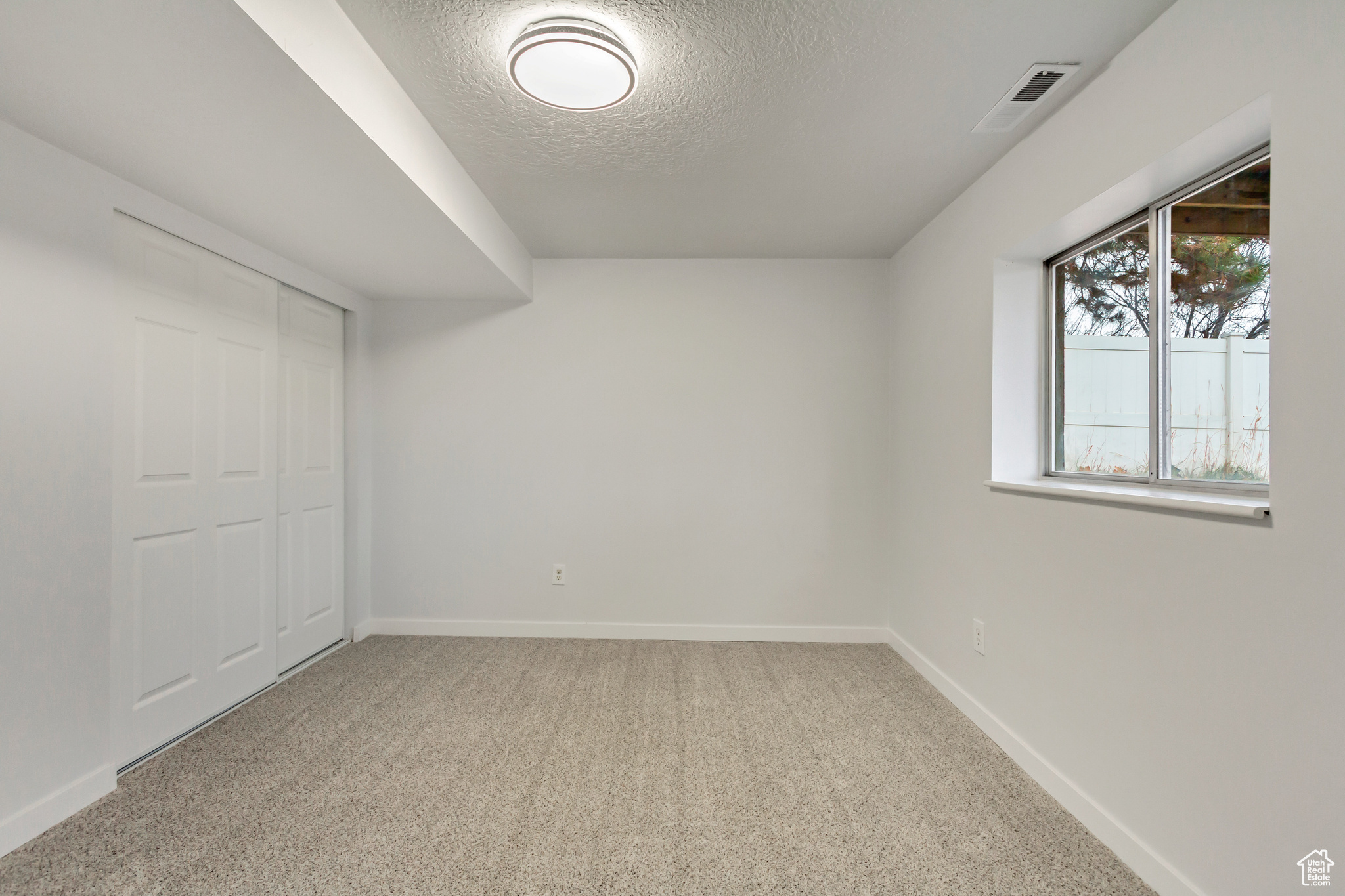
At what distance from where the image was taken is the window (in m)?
1.54

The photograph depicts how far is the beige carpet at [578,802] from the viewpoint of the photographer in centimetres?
154

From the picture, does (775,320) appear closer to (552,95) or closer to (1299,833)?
(552,95)

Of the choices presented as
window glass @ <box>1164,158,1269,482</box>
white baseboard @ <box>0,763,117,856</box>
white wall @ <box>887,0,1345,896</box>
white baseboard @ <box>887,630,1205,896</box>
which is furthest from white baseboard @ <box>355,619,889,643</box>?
window glass @ <box>1164,158,1269,482</box>

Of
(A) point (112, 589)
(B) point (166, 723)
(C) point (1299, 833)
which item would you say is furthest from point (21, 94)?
(C) point (1299, 833)

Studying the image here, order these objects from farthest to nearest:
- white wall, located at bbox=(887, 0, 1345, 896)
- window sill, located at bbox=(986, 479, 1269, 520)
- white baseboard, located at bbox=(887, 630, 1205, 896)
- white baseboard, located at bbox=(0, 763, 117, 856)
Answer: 1. white baseboard, located at bbox=(0, 763, 117, 856)
2. white baseboard, located at bbox=(887, 630, 1205, 896)
3. window sill, located at bbox=(986, 479, 1269, 520)
4. white wall, located at bbox=(887, 0, 1345, 896)

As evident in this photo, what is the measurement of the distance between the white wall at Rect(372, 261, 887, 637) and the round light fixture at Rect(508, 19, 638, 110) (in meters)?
1.82

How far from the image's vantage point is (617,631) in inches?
140

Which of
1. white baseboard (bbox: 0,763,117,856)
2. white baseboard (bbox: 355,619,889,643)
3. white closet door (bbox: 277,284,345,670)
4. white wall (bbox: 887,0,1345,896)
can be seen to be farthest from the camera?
white baseboard (bbox: 355,619,889,643)

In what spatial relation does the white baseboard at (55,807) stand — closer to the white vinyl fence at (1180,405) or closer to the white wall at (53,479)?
the white wall at (53,479)

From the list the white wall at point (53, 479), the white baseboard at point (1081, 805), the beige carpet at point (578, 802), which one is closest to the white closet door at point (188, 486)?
the white wall at point (53, 479)

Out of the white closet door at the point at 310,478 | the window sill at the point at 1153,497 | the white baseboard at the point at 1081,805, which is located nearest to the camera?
the window sill at the point at 1153,497

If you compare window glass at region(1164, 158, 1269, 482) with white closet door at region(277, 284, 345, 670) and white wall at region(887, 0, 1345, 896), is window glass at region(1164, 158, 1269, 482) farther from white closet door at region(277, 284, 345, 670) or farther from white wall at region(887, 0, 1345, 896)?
white closet door at region(277, 284, 345, 670)

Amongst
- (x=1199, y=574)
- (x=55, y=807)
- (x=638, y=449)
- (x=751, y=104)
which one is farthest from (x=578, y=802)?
(x=751, y=104)

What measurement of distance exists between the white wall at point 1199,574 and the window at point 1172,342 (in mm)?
242
